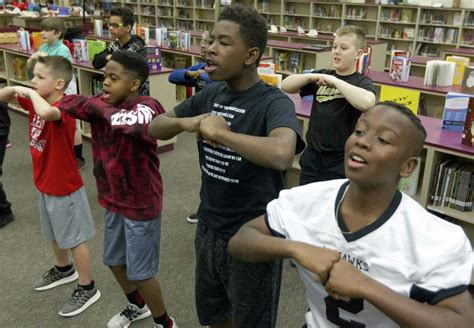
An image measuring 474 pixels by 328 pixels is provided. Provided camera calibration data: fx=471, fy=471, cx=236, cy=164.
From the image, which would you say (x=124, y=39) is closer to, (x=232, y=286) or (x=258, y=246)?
(x=232, y=286)

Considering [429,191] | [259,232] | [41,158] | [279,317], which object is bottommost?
Answer: [279,317]

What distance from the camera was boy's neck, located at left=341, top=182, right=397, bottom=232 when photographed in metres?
1.01

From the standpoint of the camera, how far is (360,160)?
978 mm

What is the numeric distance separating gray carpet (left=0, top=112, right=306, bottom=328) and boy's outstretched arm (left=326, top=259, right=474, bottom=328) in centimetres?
159

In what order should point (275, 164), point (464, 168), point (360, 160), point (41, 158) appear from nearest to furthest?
point (360, 160) < point (275, 164) < point (41, 158) < point (464, 168)

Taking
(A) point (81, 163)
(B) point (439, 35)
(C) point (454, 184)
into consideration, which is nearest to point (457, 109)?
(C) point (454, 184)

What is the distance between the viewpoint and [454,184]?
271 centimetres

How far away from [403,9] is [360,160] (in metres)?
9.09

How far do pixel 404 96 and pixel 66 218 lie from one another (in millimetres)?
2051

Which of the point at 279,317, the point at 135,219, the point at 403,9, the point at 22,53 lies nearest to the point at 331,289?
the point at 135,219

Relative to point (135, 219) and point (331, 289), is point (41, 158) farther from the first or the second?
point (331, 289)

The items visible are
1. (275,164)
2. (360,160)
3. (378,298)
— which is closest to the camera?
(378,298)

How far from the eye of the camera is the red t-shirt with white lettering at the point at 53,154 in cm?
220

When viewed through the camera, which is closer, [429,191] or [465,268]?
[465,268]
